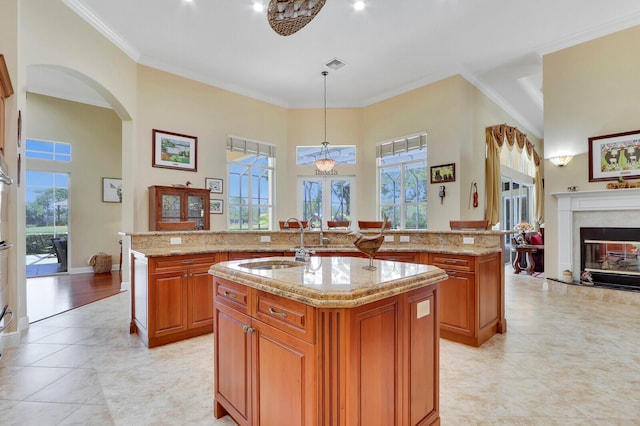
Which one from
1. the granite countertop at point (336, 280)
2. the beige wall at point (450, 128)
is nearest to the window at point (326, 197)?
the beige wall at point (450, 128)

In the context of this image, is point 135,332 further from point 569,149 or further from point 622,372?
point 569,149

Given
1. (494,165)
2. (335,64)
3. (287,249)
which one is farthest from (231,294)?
(494,165)

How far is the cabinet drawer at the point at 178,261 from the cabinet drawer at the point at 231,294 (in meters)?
1.34

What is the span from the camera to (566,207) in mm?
4801

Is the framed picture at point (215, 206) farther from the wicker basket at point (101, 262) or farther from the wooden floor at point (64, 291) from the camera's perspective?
the wicker basket at point (101, 262)

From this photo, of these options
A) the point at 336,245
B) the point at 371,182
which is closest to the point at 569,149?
the point at 371,182

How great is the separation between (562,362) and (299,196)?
17.9 ft

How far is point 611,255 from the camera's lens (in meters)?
4.50

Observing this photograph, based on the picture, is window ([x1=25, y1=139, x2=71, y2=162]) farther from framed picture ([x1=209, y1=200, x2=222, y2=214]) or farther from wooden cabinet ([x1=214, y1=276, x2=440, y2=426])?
wooden cabinet ([x1=214, y1=276, x2=440, y2=426])

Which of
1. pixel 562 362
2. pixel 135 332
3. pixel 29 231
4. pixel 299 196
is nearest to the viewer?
pixel 562 362

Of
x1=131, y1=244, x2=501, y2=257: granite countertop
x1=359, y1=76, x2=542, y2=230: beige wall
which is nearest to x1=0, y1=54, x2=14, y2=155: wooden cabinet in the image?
x1=131, y1=244, x2=501, y2=257: granite countertop

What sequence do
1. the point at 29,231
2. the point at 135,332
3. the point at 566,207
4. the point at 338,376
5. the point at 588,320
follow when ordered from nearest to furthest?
the point at 338,376 < the point at 135,332 < the point at 588,320 < the point at 566,207 < the point at 29,231

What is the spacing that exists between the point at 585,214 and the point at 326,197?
4628 millimetres

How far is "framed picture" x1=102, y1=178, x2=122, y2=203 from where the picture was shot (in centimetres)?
711
